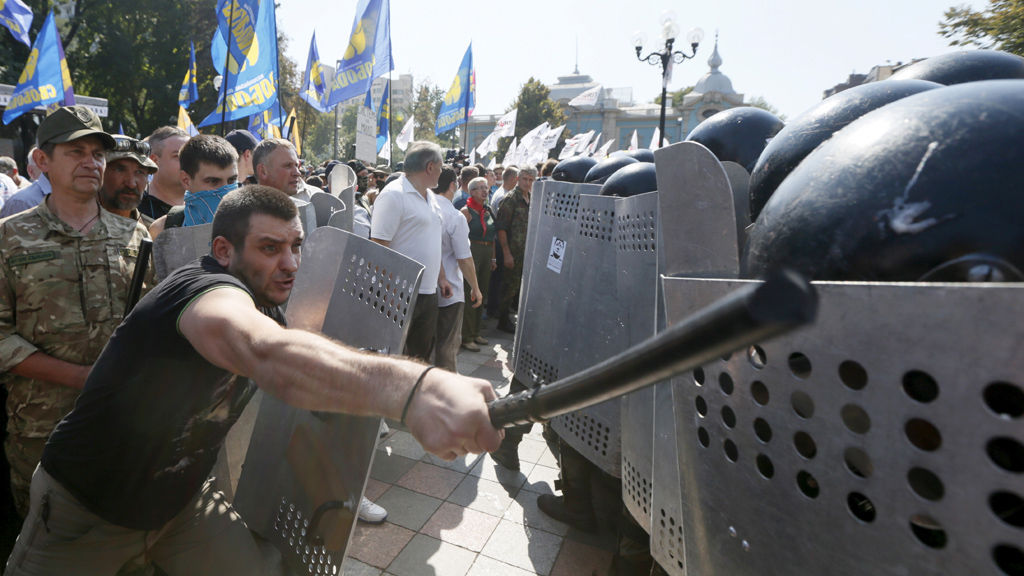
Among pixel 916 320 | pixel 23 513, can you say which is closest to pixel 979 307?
pixel 916 320

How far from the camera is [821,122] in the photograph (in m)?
1.48

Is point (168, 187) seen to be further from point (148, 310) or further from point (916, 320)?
point (916, 320)

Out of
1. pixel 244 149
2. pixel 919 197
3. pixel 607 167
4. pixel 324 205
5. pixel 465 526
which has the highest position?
pixel 919 197

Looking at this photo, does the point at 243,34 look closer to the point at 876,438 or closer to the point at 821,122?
the point at 821,122

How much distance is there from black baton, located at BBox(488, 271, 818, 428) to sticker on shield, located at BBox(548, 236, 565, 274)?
8.29 feet

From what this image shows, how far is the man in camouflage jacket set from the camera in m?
2.45

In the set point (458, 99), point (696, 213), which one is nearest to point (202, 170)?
point (696, 213)

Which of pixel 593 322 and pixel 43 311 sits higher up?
pixel 43 311

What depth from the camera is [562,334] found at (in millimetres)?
3244

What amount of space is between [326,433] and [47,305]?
1.72 metres

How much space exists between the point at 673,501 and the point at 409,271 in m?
1.21

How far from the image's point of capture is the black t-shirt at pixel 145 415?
1695 mm

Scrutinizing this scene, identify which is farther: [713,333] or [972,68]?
[972,68]

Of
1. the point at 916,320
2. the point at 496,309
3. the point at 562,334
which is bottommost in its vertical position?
the point at 496,309
